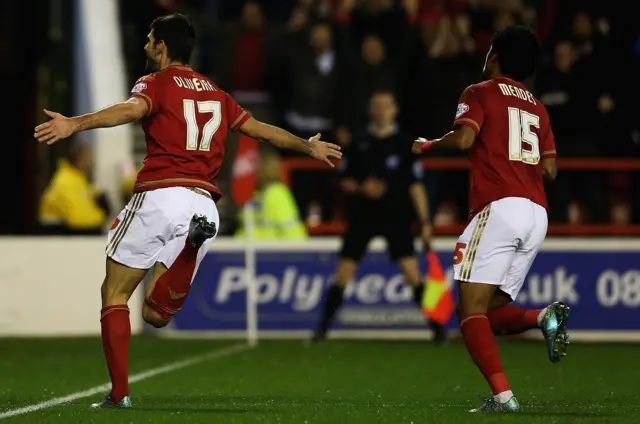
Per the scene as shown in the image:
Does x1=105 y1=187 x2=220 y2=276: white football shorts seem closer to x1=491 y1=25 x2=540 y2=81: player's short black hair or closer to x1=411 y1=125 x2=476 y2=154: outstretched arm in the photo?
x1=411 y1=125 x2=476 y2=154: outstretched arm

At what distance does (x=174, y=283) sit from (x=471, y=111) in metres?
1.89

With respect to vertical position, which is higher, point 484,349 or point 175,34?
point 175,34

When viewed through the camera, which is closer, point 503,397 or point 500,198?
point 503,397

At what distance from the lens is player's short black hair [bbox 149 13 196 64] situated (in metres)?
7.83

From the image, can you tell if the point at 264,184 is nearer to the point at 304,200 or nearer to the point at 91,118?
the point at 304,200

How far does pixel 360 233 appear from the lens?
1409cm

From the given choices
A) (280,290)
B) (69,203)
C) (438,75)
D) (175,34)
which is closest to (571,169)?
(438,75)

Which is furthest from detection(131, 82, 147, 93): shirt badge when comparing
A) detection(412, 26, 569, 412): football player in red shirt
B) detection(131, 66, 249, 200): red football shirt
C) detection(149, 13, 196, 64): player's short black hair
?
detection(412, 26, 569, 412): football player in red shirt

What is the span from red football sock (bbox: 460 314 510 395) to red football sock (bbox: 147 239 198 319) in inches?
60.4

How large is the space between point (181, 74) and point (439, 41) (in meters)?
8.99

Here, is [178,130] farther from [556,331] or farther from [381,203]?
[381,203]

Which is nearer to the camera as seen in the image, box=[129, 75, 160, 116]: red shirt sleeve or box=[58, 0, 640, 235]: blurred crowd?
box=[129, 75, 160, 116]: red shirt sleeve

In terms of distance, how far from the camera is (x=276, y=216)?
607 inches

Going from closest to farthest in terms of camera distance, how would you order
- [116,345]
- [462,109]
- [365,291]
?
[116,345], [462,109], [365,291]
